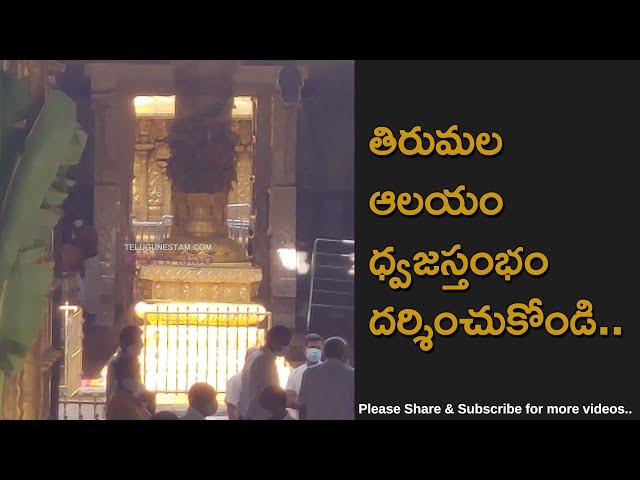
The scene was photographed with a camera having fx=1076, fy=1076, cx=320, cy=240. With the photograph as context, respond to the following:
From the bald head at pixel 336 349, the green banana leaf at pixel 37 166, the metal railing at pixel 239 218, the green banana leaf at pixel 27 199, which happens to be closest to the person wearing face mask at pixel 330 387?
the bald head at pixel 336 349

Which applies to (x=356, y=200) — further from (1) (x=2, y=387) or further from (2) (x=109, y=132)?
(1) (x=2, y=387)

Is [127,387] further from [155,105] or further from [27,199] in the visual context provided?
[155,105]

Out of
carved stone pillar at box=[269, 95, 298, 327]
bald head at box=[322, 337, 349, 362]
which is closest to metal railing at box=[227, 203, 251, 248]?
carved stone pillar at box=[269, 95, 298, 327]

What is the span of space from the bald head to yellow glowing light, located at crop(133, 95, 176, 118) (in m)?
1.72

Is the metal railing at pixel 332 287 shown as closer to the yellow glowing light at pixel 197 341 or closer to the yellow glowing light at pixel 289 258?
the yellow glowing light at pixel 289 258

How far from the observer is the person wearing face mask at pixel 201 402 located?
6.39 m

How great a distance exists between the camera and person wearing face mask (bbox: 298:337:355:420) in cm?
639

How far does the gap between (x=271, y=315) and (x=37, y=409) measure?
1.56 m

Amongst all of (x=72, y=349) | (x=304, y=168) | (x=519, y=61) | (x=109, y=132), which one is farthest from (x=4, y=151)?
(x=519, y=61)

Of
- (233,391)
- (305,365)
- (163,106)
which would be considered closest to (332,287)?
(305,365)

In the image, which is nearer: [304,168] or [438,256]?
[438,256]

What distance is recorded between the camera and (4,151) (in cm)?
643

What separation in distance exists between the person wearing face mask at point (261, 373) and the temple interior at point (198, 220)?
0.07 meters

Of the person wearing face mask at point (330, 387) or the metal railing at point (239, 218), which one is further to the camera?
the metal railing at point (239, 218)
